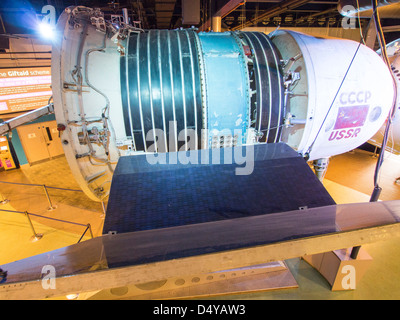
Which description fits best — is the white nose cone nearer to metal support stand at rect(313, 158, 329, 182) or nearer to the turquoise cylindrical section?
the turquoise cylindrical section

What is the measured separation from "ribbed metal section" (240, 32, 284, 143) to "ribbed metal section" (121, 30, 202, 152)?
80 centimetres

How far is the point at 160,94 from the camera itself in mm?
2693

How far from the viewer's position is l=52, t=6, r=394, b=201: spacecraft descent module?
254cm

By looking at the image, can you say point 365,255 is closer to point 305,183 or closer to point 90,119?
point 305,183

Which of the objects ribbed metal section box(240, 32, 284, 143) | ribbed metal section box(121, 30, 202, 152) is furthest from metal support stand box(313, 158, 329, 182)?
ribbed metal section box(121, 30, 202, 152)

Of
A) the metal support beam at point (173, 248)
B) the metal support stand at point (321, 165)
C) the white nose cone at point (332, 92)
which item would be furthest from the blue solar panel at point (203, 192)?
the metal support stand at point (321, 165)

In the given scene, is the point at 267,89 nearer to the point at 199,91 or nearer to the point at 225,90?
the point at 225,90

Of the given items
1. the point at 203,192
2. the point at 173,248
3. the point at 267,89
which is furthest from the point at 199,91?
the point at 173,248

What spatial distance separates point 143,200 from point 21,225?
5814 mm

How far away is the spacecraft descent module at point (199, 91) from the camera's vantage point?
100 inches

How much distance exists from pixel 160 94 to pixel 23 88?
8.14m

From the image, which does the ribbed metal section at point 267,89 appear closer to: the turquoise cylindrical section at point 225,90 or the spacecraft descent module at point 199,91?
the spacecraft descent module at point 199,91

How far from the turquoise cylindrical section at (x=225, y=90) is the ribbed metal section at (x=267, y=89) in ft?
0.54

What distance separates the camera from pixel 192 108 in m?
2.73
